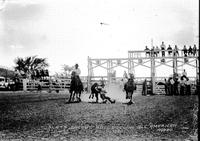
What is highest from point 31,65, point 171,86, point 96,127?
point 31,65

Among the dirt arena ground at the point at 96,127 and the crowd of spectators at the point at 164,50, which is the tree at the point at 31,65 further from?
the dirt arena ground at the point at 96,127

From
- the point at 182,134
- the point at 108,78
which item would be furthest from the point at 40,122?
the point at 108,78

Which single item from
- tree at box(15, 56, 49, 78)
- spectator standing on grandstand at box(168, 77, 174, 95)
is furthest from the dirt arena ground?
tree at box(15, 56, 49, 78)

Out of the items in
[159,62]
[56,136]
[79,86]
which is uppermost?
[159,62]

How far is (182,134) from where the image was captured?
7246 mm

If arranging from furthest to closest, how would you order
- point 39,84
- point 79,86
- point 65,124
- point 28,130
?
point 39,84 < point 79,86 < point 65,124 < point 28,130

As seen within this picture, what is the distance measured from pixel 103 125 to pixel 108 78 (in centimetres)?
1669

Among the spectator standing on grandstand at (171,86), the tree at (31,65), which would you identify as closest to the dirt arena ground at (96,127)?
the spectator standing on grandstand at (171,86)

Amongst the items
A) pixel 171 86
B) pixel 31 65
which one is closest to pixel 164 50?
pixel 171 86

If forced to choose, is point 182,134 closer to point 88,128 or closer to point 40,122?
point 88,128

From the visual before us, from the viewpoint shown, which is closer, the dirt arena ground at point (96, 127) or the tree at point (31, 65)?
the dirt arena ground at point (96, 127)

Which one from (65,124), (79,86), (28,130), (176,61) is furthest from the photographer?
(176,61)

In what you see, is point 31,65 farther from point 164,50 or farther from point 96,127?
point 96,127

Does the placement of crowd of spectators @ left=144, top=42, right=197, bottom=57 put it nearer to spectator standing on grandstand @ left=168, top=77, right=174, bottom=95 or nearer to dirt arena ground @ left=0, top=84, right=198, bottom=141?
spectator standing on grandstand @ left=168, top=77, right=174, bottom=95
